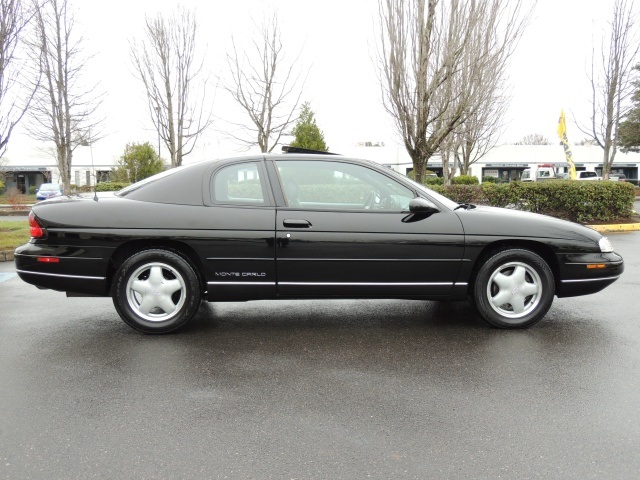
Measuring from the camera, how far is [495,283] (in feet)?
14.7

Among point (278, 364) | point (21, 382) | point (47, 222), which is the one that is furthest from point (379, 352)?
point (47, 222)

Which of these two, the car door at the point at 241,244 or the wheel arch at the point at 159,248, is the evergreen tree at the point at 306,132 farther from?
the wheel arch at the point at 159,248

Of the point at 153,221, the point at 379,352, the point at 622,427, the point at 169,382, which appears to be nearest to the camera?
A: the point at 622,427

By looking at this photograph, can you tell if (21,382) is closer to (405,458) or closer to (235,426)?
(235,426)

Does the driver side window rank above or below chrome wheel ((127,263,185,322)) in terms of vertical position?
above

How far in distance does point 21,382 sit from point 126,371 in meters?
0.63

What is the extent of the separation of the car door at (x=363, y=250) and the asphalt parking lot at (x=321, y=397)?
0.41 m

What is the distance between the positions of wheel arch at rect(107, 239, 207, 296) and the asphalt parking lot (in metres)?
0.53

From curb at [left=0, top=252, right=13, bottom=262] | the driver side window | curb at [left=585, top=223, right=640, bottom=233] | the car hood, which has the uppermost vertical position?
the driver side window

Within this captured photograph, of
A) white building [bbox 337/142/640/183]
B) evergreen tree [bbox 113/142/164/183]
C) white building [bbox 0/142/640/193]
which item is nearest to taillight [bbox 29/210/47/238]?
evergreen tree [bbox 113/142/164/183]

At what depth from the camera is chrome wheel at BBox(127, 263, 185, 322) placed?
434 centimetres

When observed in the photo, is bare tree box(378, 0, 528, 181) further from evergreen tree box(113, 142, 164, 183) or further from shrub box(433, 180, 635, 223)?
evergreen tree box(113, 142, 164, 183)

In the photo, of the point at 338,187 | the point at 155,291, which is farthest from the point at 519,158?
the point at 155,291

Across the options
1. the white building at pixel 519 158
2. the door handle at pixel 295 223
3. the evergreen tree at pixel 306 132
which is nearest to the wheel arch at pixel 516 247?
the door handle at pixel 295 223
